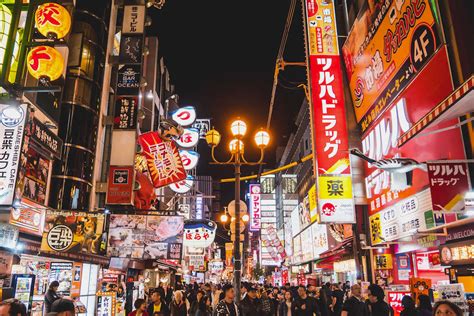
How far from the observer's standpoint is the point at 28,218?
12.3 m

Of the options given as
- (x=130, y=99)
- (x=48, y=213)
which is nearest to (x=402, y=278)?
(x=48, y=213)

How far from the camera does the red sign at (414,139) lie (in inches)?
410

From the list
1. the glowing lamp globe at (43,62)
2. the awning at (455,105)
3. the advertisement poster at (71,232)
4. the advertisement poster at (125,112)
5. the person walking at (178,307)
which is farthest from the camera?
the advertisement poster at (125,112)

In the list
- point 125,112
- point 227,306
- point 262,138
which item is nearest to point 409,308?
point 227,306

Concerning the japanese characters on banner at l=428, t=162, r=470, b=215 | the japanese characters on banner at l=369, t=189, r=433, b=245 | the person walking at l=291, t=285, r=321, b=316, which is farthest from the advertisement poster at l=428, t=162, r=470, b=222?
the person walking at l=291, t=285, r=321, b=316

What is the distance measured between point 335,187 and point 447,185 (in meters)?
6.36

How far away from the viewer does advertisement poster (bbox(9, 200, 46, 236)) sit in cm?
1140

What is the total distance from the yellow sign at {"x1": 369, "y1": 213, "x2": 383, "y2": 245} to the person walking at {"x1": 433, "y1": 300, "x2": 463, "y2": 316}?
36.9ft

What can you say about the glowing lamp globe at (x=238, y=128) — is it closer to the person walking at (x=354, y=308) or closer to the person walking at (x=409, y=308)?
the person walking at (x=354, y=308)

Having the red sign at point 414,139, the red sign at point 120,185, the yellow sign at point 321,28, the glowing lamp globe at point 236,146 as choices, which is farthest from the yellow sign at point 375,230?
the red sign at point 120,185

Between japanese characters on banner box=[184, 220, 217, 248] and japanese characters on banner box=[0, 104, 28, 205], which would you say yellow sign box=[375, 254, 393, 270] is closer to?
japanese characters on banner box=[184, 220, 217, 248]

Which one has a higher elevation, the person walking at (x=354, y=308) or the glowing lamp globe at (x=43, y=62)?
the glowing lamp globe at (x=43, y=62)

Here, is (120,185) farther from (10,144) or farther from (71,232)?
(10,144)

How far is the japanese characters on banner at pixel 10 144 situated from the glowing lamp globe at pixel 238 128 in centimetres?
694
